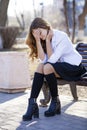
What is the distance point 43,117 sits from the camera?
17.1ft

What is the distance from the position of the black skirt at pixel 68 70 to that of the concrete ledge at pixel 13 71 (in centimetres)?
192

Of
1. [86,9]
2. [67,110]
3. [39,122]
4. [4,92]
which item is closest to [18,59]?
[4,92]

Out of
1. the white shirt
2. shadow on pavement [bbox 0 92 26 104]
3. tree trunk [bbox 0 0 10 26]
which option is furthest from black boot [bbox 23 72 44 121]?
tree trunk [bbox 0 0 10 26]

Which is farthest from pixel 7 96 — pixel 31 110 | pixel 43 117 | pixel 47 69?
pixel 47 69

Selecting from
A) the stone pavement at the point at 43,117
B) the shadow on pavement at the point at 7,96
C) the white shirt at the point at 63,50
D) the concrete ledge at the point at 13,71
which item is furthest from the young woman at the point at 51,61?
the concrete ledge at the point at 13,71

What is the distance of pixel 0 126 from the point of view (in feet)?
15.8

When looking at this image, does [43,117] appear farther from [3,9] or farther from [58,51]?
[3,9]

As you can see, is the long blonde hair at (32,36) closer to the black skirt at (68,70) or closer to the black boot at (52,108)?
the black skirt at (68,70)

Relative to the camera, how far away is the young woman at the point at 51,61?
5094 mm

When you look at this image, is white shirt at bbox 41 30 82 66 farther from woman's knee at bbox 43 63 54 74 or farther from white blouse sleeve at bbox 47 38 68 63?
woman's knee at bbox 43 63 54 74

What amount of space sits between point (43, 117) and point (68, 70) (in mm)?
648

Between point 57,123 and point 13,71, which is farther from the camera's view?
point 13,71

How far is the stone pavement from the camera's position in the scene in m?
4.80

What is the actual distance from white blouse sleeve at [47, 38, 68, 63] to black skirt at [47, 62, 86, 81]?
0.20ft
